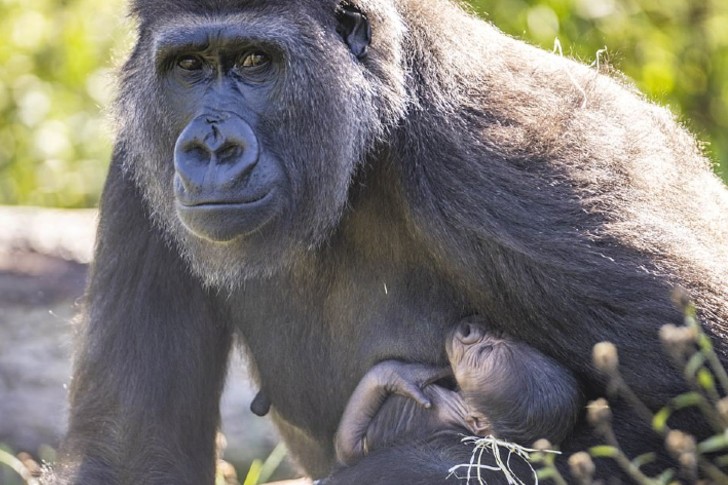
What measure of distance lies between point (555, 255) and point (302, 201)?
3.52 feet

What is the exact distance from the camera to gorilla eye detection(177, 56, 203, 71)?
5.26m

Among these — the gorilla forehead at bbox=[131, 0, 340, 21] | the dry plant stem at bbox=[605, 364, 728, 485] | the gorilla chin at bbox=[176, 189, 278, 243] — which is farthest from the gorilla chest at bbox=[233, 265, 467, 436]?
the gorilla forehead at bbox=[131, 0, 340, 21]

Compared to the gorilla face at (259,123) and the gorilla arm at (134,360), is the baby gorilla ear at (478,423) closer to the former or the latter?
the gorilla face at (259,123)

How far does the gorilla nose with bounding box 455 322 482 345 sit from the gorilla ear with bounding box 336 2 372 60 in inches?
47.6

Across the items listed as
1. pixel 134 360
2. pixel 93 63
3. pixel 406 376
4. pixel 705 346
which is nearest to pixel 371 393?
pixel 406 376

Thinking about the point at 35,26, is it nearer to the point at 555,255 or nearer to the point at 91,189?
the point at 91,189

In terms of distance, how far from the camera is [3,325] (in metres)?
8.20

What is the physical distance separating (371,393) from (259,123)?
1.31 meters

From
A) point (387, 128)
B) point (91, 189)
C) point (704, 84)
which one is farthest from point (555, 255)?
point (91, 189)

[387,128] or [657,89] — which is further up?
[657,89]

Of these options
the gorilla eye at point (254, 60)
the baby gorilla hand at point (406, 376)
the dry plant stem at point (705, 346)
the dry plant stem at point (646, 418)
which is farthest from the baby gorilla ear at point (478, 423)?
the gorilla eye at point (254, 60)

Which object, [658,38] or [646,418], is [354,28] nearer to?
[646,418]

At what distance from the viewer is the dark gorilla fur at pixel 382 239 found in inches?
197

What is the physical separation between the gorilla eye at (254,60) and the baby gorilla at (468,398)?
138 centimetres
